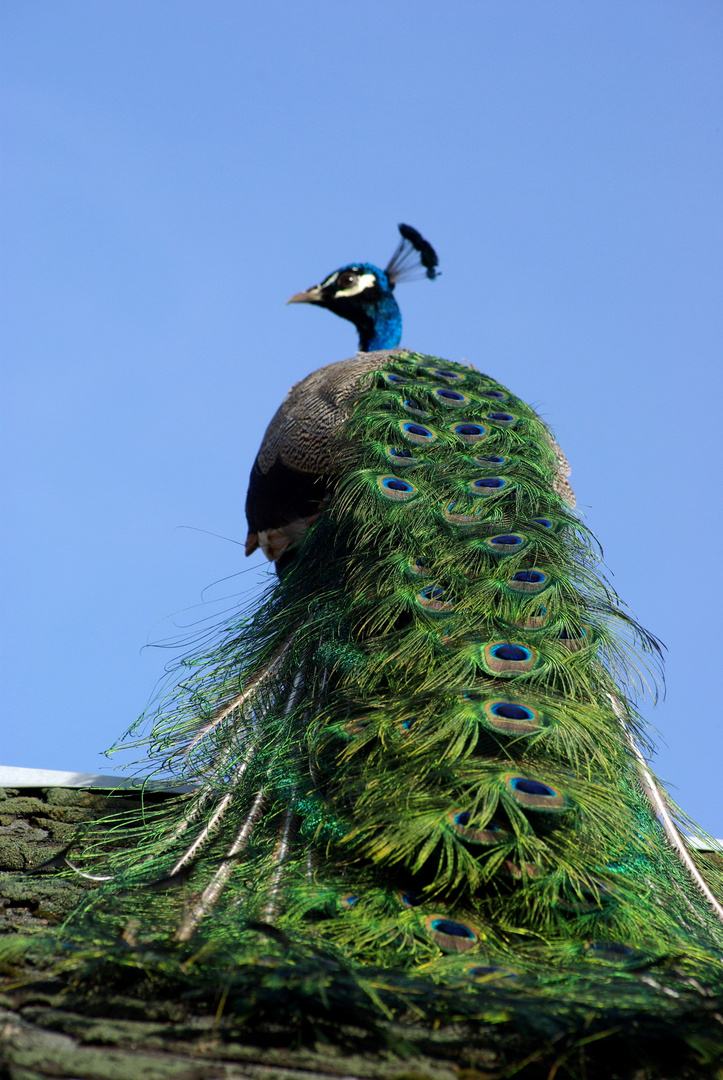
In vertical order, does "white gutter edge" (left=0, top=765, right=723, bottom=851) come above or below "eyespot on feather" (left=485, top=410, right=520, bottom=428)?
below

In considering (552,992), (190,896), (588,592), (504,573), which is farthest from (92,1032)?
(588,592)

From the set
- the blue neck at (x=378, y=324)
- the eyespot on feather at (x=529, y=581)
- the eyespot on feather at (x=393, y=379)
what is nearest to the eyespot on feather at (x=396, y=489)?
the eyespot on feather at (x=529, y=581)

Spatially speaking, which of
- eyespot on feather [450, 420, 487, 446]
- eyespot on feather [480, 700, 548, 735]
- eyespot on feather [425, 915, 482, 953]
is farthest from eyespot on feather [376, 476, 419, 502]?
eyespot on feather [425, 915, 482, 953]

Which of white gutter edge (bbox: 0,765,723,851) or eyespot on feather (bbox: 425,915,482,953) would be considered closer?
eyespot on feather (bbox: 425,915,482,953)

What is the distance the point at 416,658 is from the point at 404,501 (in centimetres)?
108

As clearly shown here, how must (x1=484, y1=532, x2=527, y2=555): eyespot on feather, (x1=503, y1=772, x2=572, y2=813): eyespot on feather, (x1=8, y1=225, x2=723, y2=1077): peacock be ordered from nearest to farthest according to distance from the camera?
(x1=8, y1=225, x2=723, y2=1077): peacock → (x1=503, y1=772, x2=572, y2=813): eyespot on feather → (x1=484, y1=532, x2=527, y2=555): eyespot on feather

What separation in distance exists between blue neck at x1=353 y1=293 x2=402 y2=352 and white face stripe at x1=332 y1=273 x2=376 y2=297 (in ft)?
0.42

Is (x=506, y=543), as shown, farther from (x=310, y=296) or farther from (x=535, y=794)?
(x=310, y=296)

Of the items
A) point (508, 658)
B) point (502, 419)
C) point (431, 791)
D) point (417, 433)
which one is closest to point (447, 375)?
point (502, 419)

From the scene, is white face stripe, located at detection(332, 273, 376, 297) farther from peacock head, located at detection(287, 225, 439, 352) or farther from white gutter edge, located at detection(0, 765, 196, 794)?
white gutter edge, located at detection(0, 765, 196, 794)

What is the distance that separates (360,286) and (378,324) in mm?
321

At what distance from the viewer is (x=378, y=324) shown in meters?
7.84

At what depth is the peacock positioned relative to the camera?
75.1 inches

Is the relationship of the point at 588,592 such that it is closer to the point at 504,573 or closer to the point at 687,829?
the point at 504,573
